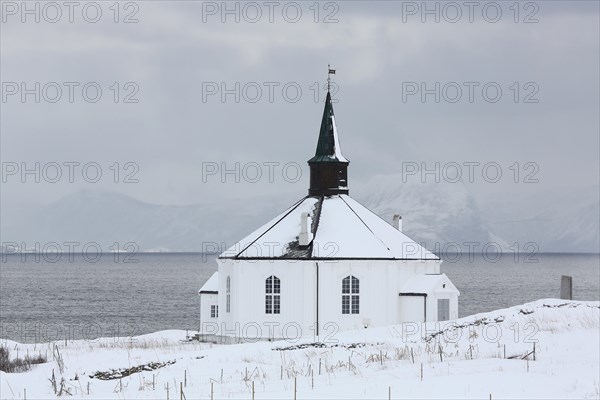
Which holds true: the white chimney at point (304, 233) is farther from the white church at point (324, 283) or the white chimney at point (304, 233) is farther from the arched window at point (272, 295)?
the arched window at point (272, 295)

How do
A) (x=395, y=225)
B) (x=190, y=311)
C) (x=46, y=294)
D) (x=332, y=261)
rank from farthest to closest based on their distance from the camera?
(x=46, y=294) < (x=190, y=311) < (x=395, y=225) < (x=332, y=261)

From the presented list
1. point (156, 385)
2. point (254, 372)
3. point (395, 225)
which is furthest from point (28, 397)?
point (395, 225)

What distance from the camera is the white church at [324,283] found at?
53.9 metres

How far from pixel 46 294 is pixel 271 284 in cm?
8565

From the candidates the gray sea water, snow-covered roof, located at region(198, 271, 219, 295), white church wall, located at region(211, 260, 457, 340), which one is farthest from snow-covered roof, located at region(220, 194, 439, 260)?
the gray sea water

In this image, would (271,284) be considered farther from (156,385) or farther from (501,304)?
(501,304)

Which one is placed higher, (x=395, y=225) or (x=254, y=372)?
(x=395, y=225)

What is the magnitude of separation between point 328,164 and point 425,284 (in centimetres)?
827

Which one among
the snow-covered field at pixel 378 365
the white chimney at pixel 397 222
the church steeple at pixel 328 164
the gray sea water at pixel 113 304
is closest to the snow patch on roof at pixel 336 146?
the church steeple at pixel 328 164

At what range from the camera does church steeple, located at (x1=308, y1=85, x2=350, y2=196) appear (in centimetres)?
5888

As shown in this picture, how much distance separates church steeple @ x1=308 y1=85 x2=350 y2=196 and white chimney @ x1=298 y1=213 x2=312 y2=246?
4175 mm

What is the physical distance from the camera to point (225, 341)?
55406 mm

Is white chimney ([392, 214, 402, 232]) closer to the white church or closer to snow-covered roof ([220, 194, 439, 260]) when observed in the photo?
snow-covered roof ([220, 194, 439, 260])

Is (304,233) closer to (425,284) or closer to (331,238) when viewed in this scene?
(331,238)
